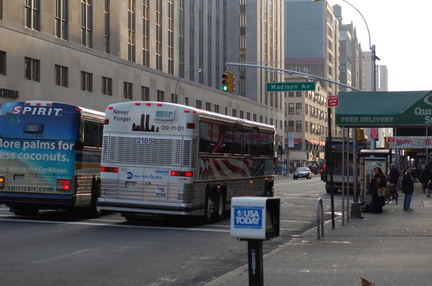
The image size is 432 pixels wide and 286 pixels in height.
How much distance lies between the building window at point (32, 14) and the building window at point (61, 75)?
3.40 meters

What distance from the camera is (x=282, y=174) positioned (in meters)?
107

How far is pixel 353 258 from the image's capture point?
12.8 m

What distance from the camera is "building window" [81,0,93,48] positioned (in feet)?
177

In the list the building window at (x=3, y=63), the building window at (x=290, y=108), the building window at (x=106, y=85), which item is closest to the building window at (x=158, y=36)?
the building window at (x=106, y=85)

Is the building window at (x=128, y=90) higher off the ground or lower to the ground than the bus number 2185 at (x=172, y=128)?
higher

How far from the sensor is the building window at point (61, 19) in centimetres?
5051

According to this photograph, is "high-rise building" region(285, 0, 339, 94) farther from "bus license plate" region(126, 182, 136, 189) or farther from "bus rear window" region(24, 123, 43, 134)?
"bus license plate" region(126, 182, 136, 189)

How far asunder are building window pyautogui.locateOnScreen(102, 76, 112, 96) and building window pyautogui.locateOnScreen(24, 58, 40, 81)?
9404 millimetres

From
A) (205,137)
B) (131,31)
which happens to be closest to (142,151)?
(205,137)

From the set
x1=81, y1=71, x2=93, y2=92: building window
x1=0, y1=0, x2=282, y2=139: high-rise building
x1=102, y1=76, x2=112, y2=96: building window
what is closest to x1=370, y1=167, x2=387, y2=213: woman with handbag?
x1=0, y1=0, x2=282, y2=139: high-rise building

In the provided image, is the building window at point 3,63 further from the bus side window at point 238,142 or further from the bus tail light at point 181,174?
the bus tail light at point 181,174

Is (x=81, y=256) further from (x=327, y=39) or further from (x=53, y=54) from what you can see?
(x=327, y=39)

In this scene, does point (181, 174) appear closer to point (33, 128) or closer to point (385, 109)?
point (33, 128)

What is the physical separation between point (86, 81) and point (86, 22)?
4.29 metres
